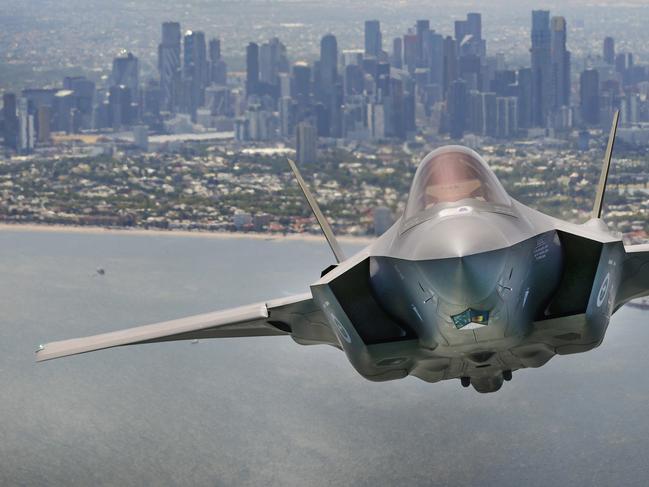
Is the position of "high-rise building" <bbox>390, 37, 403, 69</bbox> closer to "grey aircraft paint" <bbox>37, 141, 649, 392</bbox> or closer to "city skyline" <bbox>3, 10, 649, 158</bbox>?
"city skyline" <bbox>3, 10, 649, 158</bbox>

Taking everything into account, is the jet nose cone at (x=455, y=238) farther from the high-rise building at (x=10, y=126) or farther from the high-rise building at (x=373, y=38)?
the high-rise building at (x=373, y=38)

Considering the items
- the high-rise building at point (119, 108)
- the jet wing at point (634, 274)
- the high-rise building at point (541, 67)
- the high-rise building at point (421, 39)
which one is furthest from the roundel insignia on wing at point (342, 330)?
the high-rise building at point (421, 39)

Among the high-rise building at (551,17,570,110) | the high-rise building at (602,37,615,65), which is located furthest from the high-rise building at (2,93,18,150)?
the high-rise building at (602,37,615,65)

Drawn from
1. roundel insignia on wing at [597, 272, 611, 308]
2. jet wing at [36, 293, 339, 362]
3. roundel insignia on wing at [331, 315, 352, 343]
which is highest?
roundel insignia on wing at [597, 272, 611, 308]

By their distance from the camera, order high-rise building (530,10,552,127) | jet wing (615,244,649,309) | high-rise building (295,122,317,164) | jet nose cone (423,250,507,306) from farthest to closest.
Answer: high-rise building (530,10,552,127)
high-rise building (295,122,317,164)
jet wing (615,244,649,309)
jet nose cone (423,250,507,306)

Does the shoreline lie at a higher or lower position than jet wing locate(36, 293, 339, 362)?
lower

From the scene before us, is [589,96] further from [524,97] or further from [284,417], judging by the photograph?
[284,417]
